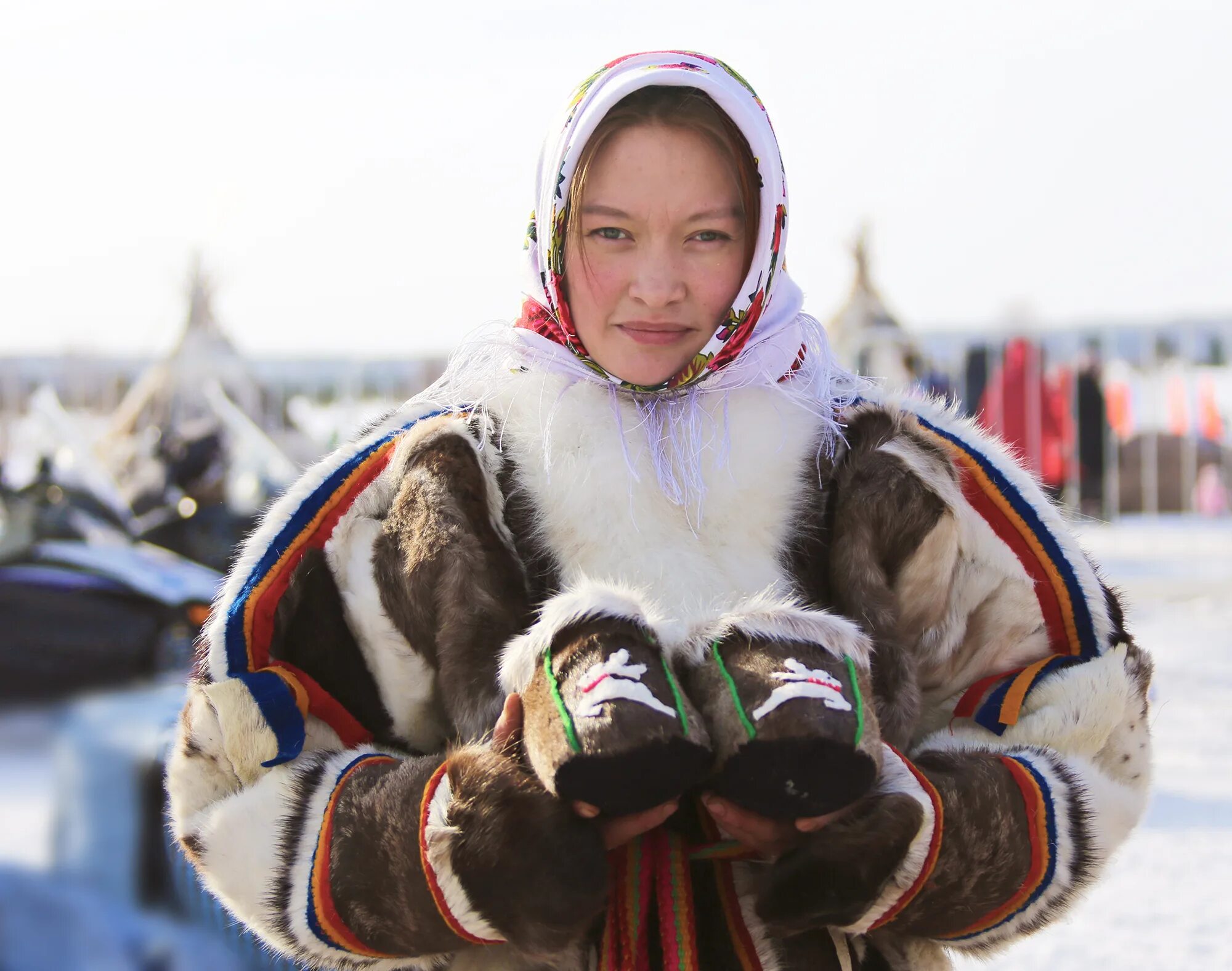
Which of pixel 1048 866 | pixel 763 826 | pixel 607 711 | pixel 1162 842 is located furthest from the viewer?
pixel 1162 842

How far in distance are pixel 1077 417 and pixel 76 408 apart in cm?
785

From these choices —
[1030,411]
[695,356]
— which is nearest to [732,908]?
[695,356]

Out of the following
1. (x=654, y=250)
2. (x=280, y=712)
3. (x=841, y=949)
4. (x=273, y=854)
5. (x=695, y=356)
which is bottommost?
(x=841, y=949)

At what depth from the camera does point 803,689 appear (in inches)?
38.3

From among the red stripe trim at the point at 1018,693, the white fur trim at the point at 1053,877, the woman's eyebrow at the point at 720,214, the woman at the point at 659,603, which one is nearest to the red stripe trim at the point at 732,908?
the woman at the point at 659,603

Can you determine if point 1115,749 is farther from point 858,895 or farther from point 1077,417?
point 1077,417

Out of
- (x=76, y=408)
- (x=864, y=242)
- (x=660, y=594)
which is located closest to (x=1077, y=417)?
(x=864, y=242)

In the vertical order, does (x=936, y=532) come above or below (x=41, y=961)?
Result: above

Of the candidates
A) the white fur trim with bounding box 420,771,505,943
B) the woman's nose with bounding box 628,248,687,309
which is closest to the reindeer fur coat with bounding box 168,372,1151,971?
the white fur trim with bounding box 420,771,505,943

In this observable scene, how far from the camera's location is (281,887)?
1139 millimetres

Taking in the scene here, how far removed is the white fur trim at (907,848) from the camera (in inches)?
41.3

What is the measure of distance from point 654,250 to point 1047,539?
1.70 ft

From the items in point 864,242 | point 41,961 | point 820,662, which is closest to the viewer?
point 820,662

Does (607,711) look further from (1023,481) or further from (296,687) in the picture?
(1023,481)
